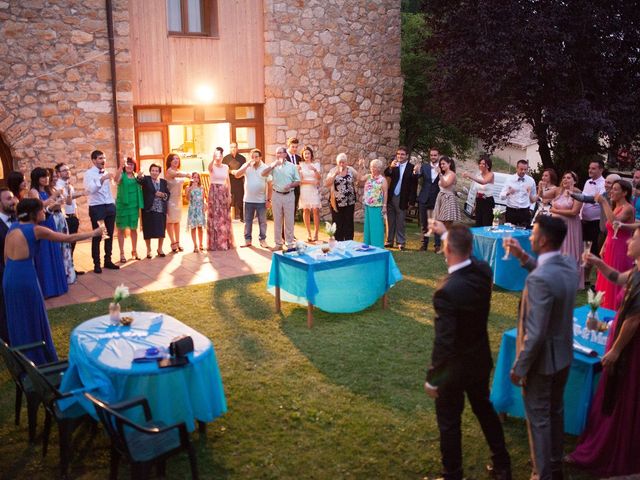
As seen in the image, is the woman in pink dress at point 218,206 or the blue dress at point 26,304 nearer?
the blue dress at point 26,304

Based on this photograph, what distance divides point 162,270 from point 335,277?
11.9 feet

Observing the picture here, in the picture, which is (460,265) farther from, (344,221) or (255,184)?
(255,184)

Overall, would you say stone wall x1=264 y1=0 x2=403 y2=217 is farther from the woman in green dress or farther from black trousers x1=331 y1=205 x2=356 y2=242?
the woman in green dress

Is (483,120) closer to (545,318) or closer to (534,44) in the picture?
(534,44)

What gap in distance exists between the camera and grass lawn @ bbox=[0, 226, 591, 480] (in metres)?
4.86

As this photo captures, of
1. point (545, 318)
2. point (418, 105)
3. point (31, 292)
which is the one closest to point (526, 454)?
point (545, 318)

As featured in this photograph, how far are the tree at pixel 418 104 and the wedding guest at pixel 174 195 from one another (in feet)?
36.5

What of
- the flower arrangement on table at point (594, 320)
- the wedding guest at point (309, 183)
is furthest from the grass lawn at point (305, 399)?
the wedding guest at point (309, 183)

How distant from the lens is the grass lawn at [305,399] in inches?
191

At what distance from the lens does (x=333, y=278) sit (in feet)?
26.0

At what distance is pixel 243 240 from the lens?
41.8 ft

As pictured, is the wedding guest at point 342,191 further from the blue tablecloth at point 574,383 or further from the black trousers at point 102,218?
the blue tablecloth at point 574,383

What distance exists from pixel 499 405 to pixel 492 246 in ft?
14.3

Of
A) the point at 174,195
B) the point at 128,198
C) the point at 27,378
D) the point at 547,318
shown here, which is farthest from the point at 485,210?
the point at 27,378
